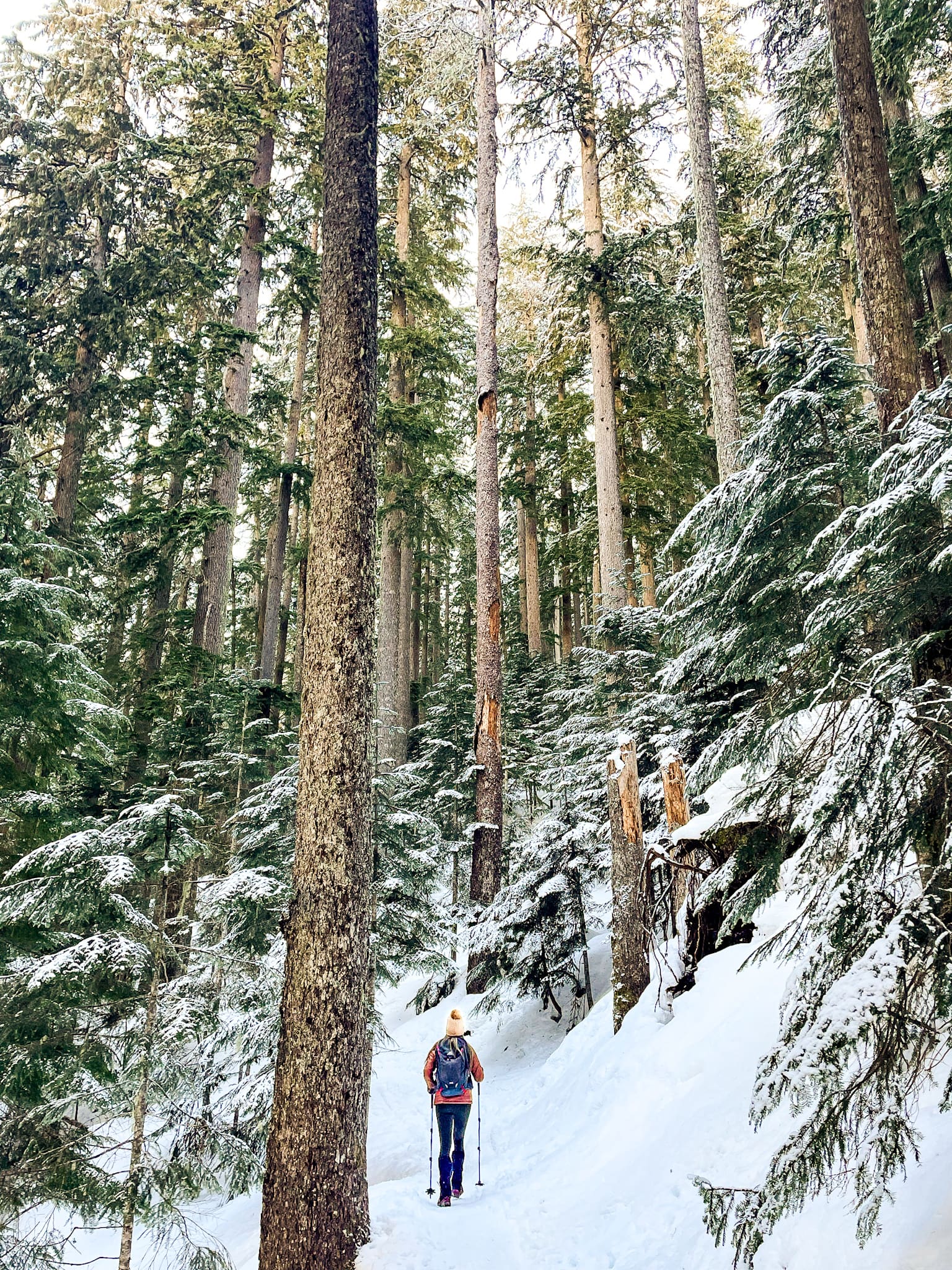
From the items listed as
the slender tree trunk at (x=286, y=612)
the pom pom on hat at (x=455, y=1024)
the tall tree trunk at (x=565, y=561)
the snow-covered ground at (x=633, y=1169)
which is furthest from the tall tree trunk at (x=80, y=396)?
the tall tree trunk at (x=565, y=561)

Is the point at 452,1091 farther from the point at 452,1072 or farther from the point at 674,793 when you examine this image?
the point at 674,793

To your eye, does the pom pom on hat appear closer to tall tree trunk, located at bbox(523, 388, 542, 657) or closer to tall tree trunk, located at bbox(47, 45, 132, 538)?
tall tree trunk, located at bbox(47, 45, 132, 538)

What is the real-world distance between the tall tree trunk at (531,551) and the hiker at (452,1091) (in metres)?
17.1

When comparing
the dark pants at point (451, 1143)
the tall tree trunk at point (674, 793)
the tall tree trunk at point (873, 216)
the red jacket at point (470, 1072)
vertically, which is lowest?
the dark pants at point (451, 1143)

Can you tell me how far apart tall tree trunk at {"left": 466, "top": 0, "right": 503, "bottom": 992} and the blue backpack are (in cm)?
307

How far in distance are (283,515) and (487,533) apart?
905 centimetres

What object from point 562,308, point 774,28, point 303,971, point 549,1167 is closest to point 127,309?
point 562,308

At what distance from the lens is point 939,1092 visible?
307cm

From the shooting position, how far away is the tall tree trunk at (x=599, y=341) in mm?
13242

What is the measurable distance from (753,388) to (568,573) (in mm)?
8283

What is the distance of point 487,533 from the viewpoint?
37.1 feet

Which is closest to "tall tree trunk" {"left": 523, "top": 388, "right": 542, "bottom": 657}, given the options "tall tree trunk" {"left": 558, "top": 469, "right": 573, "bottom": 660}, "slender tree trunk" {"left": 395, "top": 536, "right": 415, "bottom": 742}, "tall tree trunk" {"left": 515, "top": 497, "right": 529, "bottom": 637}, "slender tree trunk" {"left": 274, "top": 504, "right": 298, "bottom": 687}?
"tall tree trunk" {"left": 515, "top": 497, "right": 529, "bottom": 637}

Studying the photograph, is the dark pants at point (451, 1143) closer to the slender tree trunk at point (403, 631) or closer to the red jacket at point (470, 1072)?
the red jacket at point (470, 1072)

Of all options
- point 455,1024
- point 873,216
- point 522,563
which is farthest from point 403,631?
point 873,216
